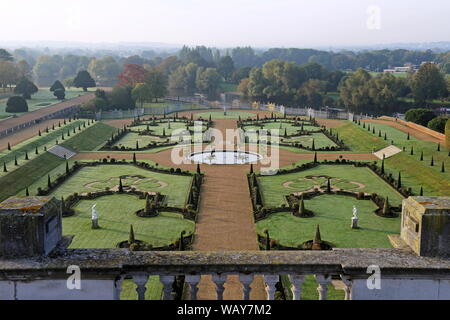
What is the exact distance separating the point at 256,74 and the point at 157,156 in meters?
68.7

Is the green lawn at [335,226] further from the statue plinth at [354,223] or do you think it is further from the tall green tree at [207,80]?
the tall green tree at [207,80]

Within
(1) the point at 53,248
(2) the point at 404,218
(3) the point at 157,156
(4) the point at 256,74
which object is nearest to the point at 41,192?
(3) the point at 157,156

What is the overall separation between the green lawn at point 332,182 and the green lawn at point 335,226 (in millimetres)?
2862

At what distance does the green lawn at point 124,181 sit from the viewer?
38.4 meters

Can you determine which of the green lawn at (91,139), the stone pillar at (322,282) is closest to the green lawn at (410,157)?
the stone pillar at (322,282)

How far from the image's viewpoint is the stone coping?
27.4 ft

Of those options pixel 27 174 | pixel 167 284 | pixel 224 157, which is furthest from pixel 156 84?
pixel 167 284

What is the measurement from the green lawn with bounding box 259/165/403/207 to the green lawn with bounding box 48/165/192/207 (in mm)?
6753

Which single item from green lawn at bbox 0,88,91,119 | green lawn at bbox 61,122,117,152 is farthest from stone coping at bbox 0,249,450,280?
green lawn at bbox 0,88,91,119

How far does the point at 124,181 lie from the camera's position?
42656mm

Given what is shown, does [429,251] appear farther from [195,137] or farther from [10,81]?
[10,81]

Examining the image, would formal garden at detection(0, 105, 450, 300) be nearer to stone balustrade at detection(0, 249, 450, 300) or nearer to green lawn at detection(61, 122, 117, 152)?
green lawn at detection(61, 122, 117, 152)

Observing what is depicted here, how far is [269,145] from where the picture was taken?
6181 cm

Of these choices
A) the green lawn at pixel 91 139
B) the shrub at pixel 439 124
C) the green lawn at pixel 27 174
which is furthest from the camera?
the shrub at pixel 439 124
